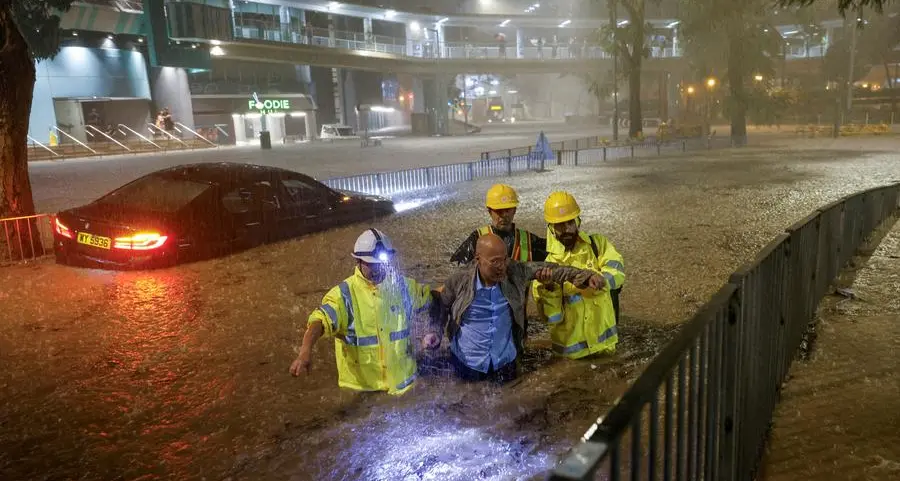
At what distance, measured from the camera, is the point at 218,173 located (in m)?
9.08

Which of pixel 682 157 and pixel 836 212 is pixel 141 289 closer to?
pixel 836 212

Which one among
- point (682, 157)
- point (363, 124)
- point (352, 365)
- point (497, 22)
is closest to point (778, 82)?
point (497, 22)

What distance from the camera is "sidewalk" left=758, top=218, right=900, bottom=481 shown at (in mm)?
3389

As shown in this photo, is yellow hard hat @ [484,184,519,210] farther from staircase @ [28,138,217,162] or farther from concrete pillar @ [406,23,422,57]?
concrete pillar @ [406,23,422,57]

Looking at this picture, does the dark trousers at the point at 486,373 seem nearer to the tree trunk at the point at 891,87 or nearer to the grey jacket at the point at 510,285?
the grey jacket at the point at 510,285

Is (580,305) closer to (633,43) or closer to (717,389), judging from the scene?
(717,389)

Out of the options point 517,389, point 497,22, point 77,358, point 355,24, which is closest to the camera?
point 517,389

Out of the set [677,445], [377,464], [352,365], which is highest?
[677,445]

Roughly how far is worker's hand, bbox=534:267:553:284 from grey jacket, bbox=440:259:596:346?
1 cm

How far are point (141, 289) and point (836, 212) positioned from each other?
7.38 m

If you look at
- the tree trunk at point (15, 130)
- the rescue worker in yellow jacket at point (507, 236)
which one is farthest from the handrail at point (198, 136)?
the rescue worker in yellow jacket at point (507, 236)

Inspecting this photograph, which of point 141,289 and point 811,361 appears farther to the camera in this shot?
point 141,289

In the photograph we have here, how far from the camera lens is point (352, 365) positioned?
4250 mm

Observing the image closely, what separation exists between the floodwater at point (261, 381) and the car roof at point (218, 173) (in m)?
1.08
